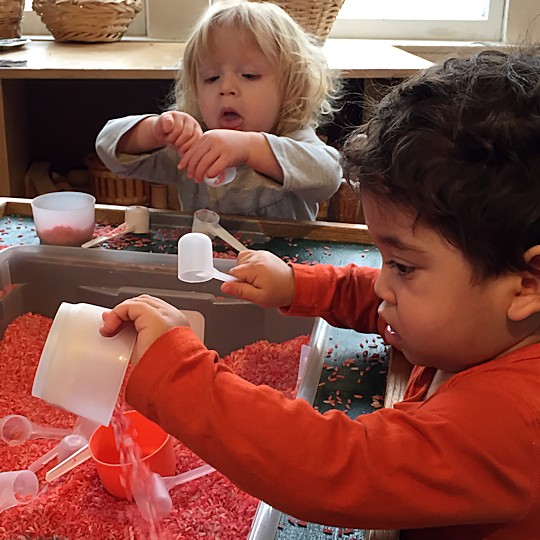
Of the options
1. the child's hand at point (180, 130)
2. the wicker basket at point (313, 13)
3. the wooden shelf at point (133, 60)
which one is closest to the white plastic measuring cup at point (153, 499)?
the child's hand at point (180, 130)

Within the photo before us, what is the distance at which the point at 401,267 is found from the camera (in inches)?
23.5

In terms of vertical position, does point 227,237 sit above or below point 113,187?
above

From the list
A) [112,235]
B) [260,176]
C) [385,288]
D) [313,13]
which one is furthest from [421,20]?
[385,288]

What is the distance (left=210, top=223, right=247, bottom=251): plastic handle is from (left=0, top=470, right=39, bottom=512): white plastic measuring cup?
487 mm

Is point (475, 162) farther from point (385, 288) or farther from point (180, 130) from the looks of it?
point (180, 130)

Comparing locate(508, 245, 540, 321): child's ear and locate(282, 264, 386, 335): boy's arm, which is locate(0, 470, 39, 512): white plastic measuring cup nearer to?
locate(282, 264, 386, 335): boy's arm

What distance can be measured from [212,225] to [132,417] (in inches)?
15.9

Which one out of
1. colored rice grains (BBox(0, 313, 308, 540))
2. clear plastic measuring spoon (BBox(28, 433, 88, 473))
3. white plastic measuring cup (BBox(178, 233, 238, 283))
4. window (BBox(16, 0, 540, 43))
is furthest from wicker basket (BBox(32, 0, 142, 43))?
clear plastic measuring spoon (BBox(28, 433, 88, 473))

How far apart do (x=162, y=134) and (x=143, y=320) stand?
2.24 feet

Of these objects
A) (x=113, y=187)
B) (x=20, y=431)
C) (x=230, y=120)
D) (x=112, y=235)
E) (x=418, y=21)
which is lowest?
(x=113, y=187)

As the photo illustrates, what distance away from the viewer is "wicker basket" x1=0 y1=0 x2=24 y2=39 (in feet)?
6.98

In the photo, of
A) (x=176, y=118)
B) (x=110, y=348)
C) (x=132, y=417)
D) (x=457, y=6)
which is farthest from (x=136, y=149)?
(x=457, y=6)

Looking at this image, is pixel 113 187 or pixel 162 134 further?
pixel 113 187

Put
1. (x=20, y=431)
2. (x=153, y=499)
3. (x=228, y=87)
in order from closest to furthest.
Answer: (x=153, y=499), (x=20, y=431), (x=228, y=87)
